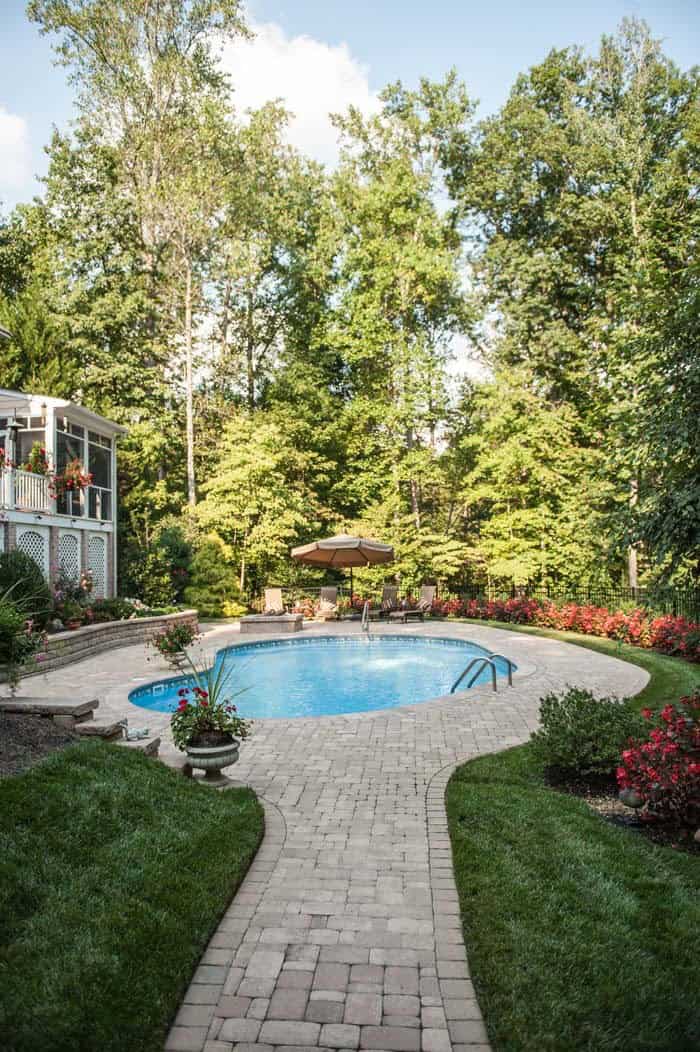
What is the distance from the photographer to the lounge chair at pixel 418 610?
1900 centimetres

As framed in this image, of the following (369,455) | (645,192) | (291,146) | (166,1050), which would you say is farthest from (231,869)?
(291,146)

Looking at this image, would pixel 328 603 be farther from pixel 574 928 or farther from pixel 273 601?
pixel 574 928

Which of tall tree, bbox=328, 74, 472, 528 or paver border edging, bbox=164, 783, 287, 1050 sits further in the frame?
tall tree, bbox=328, 74, 472, 528

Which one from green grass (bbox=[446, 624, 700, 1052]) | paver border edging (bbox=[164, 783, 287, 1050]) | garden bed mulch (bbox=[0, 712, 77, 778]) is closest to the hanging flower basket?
garden bed mulch (bbox=[0, 712, 77, 778])

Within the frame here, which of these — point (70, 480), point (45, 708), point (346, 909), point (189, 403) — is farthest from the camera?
point (189, 403)

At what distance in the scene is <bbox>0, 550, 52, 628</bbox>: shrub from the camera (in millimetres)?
12469

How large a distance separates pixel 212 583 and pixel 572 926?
60.6ft

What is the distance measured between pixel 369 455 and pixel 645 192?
12600mm

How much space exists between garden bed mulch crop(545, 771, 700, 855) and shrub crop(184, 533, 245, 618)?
16.2 m

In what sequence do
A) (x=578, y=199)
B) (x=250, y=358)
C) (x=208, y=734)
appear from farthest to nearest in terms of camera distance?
1. (x=250, y=358)
2. (x=578, y=199)
3. (x=208, y=734)

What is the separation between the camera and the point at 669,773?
14.8ft

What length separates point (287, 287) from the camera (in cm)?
2592

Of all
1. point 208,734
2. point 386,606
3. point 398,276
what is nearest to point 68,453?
point 386,606

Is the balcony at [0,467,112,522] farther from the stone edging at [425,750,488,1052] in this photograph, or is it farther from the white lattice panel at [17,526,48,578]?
the stone edging at [425,750,488,1052]
